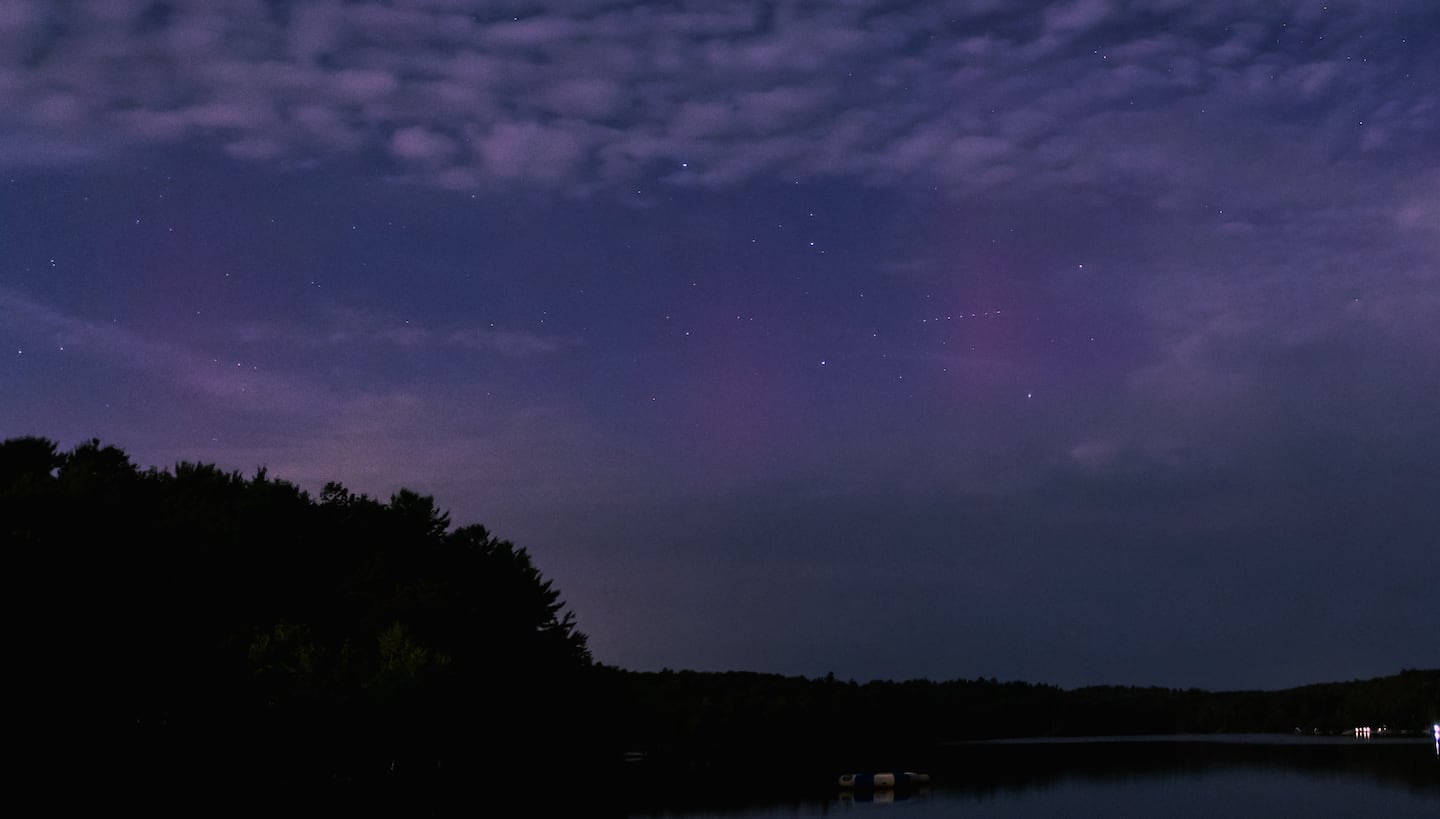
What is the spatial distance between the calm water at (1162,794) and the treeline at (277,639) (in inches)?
1118

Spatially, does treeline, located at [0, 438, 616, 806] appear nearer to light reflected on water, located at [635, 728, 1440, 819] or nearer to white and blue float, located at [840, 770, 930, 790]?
light reflected on water, located at [635, 728, 1440, 819]

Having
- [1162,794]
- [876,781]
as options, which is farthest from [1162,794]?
[876,781]

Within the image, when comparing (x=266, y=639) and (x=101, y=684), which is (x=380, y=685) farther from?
(x=101, y=684)

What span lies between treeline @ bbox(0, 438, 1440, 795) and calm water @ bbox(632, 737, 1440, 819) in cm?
2840

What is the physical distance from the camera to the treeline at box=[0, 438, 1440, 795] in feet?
138

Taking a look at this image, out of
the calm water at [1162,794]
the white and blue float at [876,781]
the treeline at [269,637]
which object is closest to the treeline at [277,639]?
the treeline at [269,637]

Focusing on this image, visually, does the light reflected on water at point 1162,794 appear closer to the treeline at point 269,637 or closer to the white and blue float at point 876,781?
the white and blue float at point 876,781

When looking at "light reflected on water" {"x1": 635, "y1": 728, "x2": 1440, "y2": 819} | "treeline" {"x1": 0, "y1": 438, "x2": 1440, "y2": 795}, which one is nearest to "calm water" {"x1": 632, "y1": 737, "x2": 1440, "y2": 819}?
"light reflected on water" {"x1": 635, "y1": 728, "x2": 1440, "y2": 819}

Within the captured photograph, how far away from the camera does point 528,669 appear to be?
3164 inches

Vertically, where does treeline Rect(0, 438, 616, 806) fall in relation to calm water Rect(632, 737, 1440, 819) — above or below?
above

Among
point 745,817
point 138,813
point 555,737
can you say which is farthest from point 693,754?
point 138,813

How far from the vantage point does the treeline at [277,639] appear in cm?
4219

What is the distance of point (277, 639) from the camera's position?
182ft

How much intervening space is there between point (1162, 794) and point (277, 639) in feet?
336
